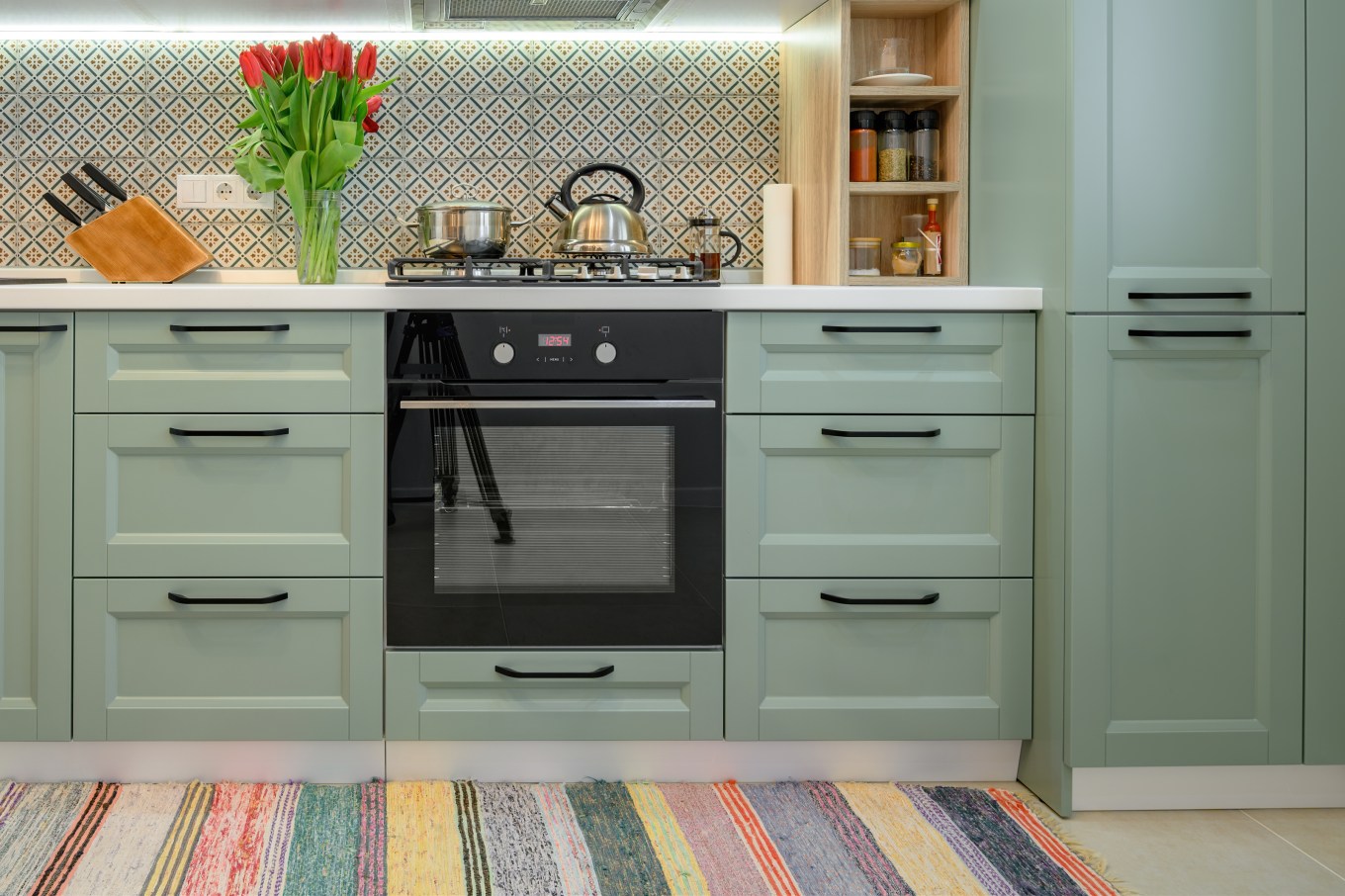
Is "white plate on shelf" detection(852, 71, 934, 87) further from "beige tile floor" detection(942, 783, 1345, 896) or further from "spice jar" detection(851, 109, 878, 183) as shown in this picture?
"beige tile floor" detection(942, 783, 1345, 896)

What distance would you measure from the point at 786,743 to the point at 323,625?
88 centimetres

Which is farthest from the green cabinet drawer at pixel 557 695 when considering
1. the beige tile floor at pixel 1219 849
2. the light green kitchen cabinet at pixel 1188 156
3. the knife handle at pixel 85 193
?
the knife handle at pixel 85 193

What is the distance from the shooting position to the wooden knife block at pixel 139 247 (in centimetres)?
262

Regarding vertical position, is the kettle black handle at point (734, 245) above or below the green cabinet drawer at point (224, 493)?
above

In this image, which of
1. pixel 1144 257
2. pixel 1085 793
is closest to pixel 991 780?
pixel 1085 793

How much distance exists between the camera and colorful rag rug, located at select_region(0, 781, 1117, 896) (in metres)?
1.78

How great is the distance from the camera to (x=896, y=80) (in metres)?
2.47

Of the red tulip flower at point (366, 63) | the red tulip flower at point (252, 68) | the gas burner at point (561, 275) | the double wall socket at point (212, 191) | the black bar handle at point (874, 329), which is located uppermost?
the red tulip flower at point (366, 63)

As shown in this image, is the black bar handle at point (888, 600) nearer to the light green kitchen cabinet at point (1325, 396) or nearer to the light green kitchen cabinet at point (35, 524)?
the light green kitchen cabinet at point (1325, 396)

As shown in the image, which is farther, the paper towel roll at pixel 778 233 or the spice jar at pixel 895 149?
the paper towel roll at pixel 778 233

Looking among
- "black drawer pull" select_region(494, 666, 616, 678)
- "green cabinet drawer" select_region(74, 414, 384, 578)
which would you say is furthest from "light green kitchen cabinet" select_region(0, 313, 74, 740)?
"black drawer pull" select_region(494, 666, 616, 678)

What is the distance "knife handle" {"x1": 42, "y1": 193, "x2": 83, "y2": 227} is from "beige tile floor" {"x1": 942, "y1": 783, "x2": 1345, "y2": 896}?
2.45 meters

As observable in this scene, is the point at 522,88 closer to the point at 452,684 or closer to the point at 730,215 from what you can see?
the point at 730,215

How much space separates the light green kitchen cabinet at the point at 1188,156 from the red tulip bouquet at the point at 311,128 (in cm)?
146
